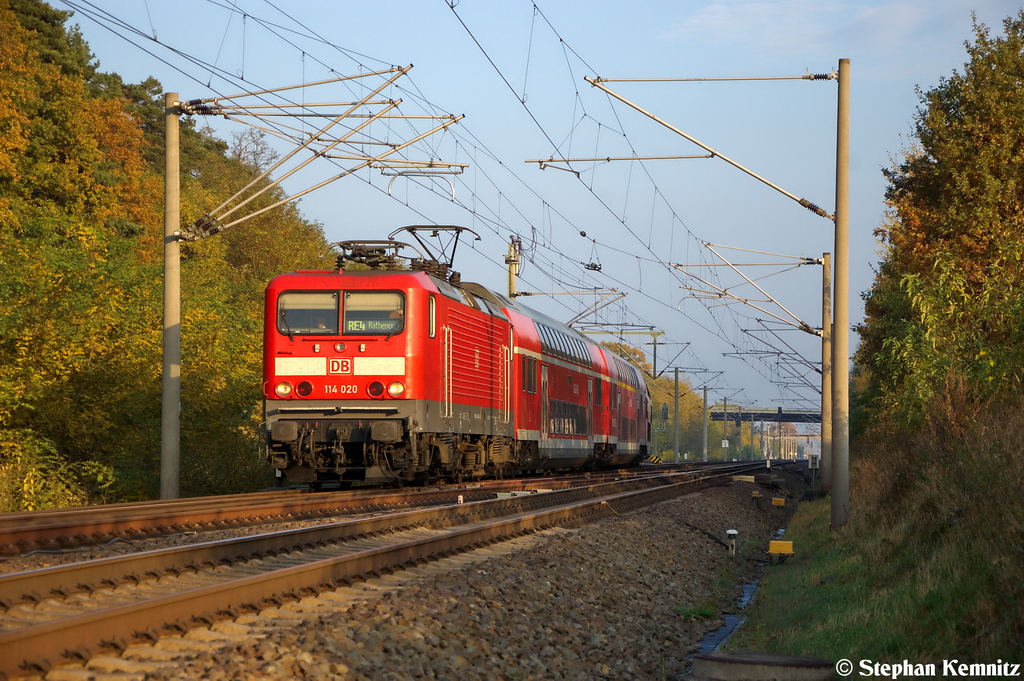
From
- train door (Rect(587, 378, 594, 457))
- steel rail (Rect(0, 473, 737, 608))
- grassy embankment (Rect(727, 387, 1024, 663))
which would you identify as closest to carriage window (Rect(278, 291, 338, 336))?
steel rail (Rect(0, 473, 737, 608))

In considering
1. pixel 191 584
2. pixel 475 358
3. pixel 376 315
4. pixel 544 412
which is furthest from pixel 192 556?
pixel 544 412

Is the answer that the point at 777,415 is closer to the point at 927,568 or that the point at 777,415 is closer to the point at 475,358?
Result: the point at 475,358

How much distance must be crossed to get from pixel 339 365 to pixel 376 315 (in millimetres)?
1048

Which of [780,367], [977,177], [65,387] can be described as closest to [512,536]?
[65,387]

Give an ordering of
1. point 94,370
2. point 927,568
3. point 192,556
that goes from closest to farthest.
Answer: point 192,556, point 927,568, point 94,370

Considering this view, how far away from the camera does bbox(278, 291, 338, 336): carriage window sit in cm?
1792

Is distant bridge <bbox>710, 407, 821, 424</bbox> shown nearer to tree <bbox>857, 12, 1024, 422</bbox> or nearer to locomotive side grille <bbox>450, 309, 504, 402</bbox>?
tree <bbox>857, 12, 1024, 422</bbox>

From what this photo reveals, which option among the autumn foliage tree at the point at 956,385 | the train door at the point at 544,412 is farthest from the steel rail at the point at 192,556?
the train door at the point at 544,412

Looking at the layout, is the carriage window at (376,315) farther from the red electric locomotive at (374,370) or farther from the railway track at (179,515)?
the railway track at (179,515)

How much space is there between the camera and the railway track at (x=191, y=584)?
5629 millimetres

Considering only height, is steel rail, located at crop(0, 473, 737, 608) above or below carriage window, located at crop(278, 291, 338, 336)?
below

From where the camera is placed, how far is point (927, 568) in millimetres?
9250

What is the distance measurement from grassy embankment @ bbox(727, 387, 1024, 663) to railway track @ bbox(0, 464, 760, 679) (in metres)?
3.26

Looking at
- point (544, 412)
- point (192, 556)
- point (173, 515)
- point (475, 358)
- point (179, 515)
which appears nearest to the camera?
point (192, 556)
